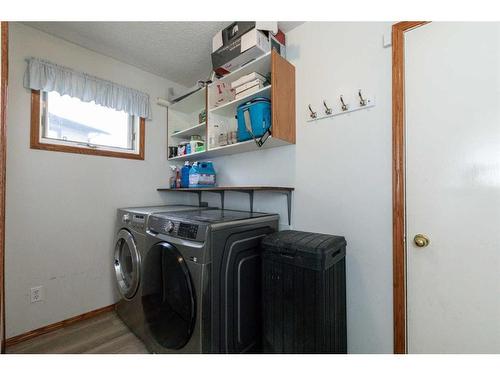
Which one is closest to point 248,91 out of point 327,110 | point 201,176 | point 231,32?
point 231,32

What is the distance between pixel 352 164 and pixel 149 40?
195 centimetres

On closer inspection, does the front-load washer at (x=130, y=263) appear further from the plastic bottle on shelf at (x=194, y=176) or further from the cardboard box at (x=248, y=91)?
the cardboard box at (x=248, y=91)

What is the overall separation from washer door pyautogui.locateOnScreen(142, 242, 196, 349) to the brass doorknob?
1.23 metres

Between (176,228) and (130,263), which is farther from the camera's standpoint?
(130,263)

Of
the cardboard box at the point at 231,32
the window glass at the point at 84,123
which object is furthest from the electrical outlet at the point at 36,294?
the cardboard box at the point at 231,32

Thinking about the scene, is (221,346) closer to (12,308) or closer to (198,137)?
(12,308)

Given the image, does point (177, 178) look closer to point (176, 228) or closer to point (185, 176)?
point (185, 176)

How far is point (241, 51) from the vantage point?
158 centimetres

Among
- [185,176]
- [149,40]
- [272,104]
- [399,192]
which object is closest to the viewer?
[399,192]

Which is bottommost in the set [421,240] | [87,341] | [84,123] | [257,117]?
[87,341]

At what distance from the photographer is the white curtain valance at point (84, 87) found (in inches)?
67.7

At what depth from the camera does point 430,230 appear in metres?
1.14

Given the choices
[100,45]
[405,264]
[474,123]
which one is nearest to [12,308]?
[100,45]

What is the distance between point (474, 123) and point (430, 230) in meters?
0.55
